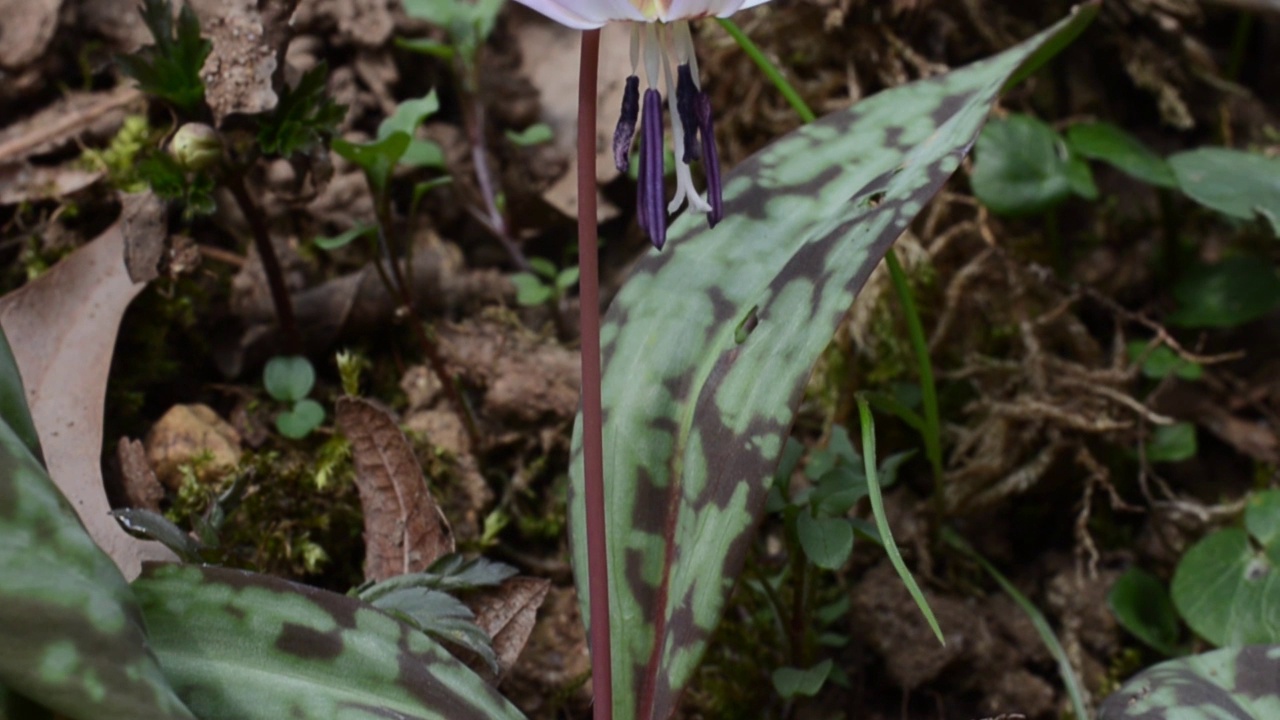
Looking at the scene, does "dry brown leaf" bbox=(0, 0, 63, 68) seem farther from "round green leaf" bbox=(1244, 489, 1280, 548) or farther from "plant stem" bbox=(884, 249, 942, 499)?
"round green leaf" bbox=(1244, 489, 1280, 548)

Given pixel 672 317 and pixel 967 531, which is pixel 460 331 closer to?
pixel 672 317

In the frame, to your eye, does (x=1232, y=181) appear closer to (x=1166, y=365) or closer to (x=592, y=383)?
(x=1166, y=365)

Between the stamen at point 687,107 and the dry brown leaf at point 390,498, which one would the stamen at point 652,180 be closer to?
the stamen at point 687,107

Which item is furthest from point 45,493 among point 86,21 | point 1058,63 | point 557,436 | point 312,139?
point 1058,63

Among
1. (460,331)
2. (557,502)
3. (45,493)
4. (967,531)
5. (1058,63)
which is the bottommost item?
(967,531)

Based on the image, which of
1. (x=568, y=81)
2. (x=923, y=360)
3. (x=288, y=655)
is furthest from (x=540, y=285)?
(x=288, y=655)

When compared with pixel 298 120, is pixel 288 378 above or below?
below
